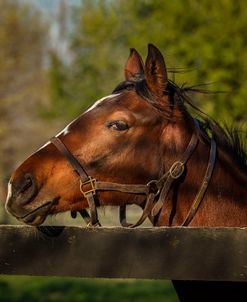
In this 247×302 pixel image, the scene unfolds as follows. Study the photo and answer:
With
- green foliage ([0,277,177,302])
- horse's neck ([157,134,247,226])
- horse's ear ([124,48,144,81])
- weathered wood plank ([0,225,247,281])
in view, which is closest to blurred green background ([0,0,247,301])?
green foliage ([0,277,177,302])

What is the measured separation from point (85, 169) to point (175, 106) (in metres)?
0.64

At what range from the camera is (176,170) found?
162 inches

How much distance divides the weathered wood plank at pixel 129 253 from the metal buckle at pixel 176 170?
0.95 meters

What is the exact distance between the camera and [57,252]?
3256 millimetres

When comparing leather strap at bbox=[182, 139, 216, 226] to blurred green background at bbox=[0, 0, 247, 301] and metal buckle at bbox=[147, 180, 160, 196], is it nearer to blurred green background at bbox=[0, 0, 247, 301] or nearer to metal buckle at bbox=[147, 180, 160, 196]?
metal buckle at bbox=[147, 180, 160, 196]

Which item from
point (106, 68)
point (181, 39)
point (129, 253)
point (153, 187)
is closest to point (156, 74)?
point (153, 187)

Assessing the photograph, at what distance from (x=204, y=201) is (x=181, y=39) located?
1864 centimetres

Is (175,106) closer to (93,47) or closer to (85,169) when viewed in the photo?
(85,169)

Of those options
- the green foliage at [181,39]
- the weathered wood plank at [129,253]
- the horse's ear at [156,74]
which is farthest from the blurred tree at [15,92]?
the weathered wood plank at [129,253]

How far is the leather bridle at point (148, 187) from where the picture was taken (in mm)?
4012

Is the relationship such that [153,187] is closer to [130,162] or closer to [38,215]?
[130,162]

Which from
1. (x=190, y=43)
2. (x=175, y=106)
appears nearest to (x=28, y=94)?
(x=190, y=43)

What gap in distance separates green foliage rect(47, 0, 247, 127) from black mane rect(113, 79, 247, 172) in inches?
464

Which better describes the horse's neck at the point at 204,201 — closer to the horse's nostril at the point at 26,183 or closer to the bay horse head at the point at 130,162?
the bay horse head at the point at 130,162
